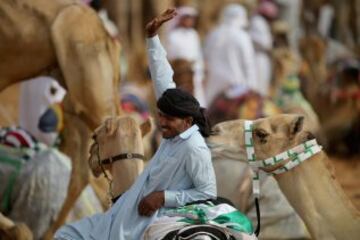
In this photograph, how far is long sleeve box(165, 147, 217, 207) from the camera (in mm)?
7082

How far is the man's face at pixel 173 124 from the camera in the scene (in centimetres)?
715

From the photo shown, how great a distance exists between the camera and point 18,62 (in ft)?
32.7

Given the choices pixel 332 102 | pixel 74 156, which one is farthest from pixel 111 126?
pixel 332 102

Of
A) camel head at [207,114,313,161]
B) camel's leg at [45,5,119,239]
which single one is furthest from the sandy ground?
camel head at [207,114,313,161]

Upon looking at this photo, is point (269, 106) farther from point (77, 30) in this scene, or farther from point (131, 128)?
point (131, 128)

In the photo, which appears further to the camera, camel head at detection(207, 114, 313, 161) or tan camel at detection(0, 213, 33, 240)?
tan camel at detection(0, 213, 33, 240)

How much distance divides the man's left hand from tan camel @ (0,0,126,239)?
119 inches

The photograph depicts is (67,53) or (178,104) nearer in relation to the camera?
(178,104)

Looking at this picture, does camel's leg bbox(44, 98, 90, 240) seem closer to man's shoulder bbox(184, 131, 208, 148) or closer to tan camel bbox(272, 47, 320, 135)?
man's shoulder bbox(184, 131, 208, 148)

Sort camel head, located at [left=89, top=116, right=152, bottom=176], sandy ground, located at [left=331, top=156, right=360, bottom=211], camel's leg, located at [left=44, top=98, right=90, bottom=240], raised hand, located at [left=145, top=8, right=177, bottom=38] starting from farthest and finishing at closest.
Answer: sandy ground, located at [left=331, top=156, right=360, bottom=211] → camel's leg, located at [left=44, top=98, right=90, bottom=240] → camel head, located at [left=89, top=116, right=152, bottom=176] → raised hand, located at [left=145, top=8, right=177, bottom=38]

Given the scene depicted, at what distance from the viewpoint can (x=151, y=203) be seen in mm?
7141

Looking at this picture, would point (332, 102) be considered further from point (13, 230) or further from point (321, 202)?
point (321, 202)

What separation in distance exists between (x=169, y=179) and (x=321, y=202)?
3.39 feet

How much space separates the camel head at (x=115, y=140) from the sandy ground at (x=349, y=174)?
7.00 meters
